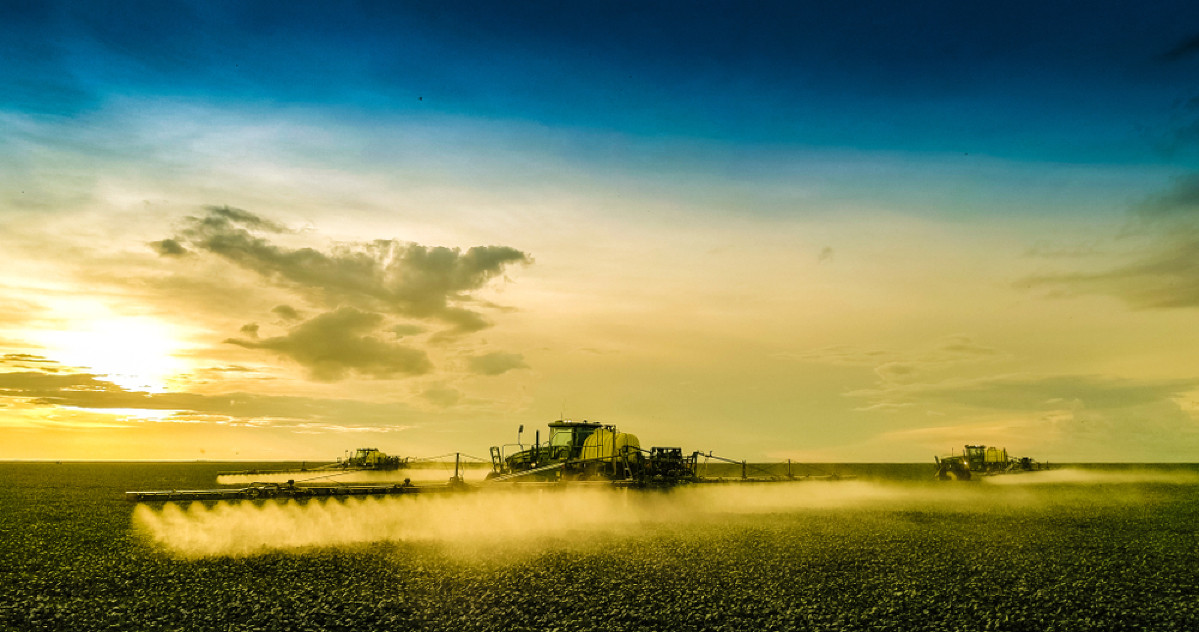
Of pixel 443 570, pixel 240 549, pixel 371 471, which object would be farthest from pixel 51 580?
pixel 371 471

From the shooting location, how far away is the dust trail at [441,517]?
28.2 metres

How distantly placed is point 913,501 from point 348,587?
154 feet

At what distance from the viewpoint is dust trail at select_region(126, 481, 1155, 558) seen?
2823cm

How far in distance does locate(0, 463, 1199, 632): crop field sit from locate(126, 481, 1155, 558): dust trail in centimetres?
10

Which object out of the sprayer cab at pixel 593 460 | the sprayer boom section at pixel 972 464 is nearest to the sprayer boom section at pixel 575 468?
the sprayer cab at pixel 593 460

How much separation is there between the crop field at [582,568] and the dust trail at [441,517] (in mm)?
98

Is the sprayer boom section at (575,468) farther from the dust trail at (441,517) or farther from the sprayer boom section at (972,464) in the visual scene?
the sprayer boom section at (972,464)

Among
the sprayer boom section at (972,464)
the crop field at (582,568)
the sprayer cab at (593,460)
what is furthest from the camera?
the sprayer boom section at (972,464)

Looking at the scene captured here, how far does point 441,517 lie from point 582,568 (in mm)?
12734

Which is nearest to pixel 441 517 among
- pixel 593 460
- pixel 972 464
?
pixel 593 460

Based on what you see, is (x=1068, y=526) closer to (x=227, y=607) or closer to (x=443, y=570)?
(x=443, y=570)

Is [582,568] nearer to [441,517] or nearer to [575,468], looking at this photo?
[441,517]

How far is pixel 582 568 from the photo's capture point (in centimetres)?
2288

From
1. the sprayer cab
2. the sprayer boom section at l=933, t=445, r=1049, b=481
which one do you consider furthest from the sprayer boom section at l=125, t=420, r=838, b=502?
the sprayer boom section at l=933, t=445, r=1049, b=481
